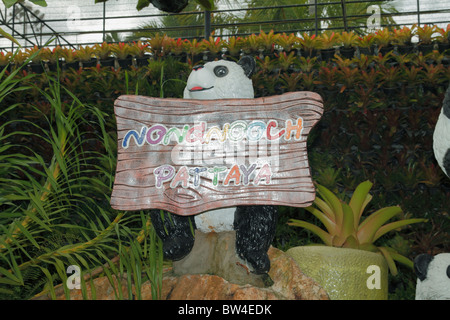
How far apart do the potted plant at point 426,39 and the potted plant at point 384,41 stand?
17cm

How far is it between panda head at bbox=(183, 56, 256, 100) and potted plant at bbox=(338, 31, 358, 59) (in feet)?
3.61

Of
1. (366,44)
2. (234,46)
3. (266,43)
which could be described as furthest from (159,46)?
(366,44)

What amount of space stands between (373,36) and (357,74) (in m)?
0.35

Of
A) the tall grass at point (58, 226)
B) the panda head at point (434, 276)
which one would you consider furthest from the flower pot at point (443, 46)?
the tall grass at point (58, 226)

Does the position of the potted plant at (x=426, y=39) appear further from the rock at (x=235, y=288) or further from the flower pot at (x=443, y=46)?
the rock at (x=235, y=288)

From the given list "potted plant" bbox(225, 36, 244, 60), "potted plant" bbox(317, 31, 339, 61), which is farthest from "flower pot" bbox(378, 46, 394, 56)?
"potted plant" bbox(225, 36, 244, 60)

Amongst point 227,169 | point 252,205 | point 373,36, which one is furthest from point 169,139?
point 373,36

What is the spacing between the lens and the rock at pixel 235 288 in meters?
1.58

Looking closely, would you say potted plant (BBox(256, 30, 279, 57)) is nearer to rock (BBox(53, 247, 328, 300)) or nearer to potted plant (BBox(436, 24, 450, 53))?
potted plant (BBox(436, 24, 450, 53))

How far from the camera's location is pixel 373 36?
2.71 meters

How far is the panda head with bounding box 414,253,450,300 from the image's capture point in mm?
1606

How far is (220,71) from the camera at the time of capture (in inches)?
74.2

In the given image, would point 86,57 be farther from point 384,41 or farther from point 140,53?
point 384,41
